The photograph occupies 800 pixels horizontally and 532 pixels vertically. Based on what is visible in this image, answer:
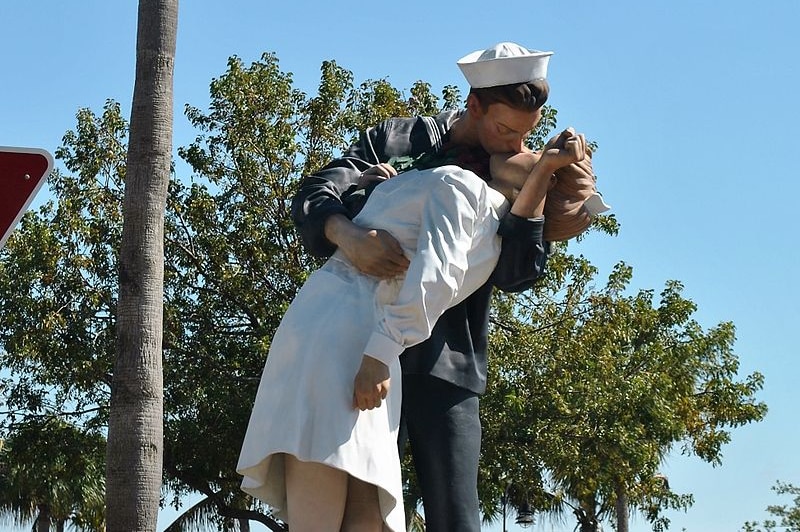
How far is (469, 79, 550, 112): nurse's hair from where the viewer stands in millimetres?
4159

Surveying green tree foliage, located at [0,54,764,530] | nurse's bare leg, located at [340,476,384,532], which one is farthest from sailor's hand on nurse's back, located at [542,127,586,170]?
green tree foliage, located at [0,54,764,530]

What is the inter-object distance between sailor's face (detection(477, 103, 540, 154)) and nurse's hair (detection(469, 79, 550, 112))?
0.02 metres

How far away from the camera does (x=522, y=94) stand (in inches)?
164

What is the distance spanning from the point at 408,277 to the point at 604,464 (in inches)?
610

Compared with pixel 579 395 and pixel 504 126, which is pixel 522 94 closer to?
pixel 504 126

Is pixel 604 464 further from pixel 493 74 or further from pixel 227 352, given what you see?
pixel 493 74

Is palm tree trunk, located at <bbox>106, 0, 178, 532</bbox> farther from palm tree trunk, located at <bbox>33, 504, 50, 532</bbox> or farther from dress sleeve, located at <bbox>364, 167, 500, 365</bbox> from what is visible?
palm tree trunk, located at <bbox>33, 504, 50, 532</bbox>

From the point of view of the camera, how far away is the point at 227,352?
62.8 feet

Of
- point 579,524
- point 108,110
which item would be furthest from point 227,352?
point 579,524

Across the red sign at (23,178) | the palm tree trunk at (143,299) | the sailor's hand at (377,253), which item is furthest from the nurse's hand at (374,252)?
the palm tree trunk at (143,299)

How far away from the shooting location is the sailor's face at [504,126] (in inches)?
165

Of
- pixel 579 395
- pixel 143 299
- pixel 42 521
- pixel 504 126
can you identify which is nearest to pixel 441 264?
pixel 504 126

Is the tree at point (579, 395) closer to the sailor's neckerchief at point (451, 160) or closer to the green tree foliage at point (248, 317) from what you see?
the green tree foliage at point (248, 317)

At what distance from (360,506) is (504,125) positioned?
124 centimetres
